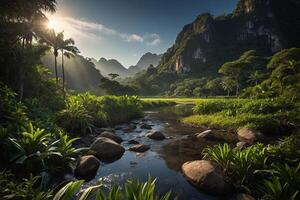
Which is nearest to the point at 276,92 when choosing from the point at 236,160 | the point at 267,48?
the point at 236,160

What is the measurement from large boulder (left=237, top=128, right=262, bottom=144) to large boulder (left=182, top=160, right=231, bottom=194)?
7.91 meters

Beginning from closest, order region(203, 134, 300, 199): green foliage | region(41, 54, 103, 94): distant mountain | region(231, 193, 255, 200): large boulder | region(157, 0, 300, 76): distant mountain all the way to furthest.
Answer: region(203, 134, 300, 199): green foliage → region(231, 193, 255, 200): large boulder → region(41, 54, 103, 94): distant mountain → region(157, 0, 300, 76): distant mountain

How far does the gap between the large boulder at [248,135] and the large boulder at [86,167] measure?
11.5m

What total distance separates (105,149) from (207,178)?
22.5 ft

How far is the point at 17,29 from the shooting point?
19.5 metres

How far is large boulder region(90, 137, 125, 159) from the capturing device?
1254 centimetres

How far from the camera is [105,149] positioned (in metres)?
12.9

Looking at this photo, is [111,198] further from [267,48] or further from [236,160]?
[267,48]

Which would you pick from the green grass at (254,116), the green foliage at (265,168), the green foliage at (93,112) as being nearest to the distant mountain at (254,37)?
the green foliage at (93,112)

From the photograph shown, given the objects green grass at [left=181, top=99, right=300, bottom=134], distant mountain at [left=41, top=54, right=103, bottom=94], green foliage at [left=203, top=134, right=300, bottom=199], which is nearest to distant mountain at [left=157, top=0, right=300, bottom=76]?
distant mountain at [left=41, top=54, right=103, bottom=94]

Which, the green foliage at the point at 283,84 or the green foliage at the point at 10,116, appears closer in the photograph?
the green foliage at the point at 10,116

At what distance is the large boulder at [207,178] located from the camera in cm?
808

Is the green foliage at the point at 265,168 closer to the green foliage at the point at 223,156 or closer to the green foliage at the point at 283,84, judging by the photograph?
the green foliage at the point at 223,156

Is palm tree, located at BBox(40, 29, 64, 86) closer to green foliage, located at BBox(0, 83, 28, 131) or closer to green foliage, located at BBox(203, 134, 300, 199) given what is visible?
green foliage, located at BBox(0, 83, 28, 131)
